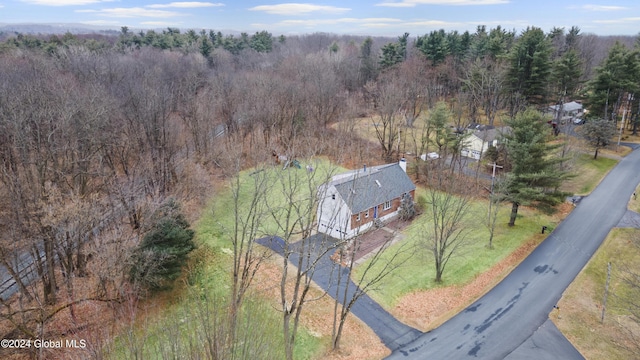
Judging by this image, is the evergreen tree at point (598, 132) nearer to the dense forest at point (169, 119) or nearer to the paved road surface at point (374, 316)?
the dense forest at point (169, 119)

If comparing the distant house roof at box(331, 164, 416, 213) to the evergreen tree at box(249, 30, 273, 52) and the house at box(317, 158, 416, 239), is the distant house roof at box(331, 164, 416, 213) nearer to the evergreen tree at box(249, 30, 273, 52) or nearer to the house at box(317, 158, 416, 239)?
the house at box(317, 158, 416, 239)

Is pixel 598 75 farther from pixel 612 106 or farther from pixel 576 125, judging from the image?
pixel 576 125

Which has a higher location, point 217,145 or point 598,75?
point 598,75

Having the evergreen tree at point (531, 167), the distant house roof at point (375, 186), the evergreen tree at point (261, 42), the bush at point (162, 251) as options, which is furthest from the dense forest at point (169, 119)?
the evergreen tree at point (261, 42)

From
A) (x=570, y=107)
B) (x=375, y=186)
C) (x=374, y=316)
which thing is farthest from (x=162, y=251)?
(x=570, y=107)

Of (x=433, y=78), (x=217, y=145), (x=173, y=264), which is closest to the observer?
(x=173, y=264)

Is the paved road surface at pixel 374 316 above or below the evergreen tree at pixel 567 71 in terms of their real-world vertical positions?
below

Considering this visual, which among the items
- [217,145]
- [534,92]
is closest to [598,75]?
[534,92]
